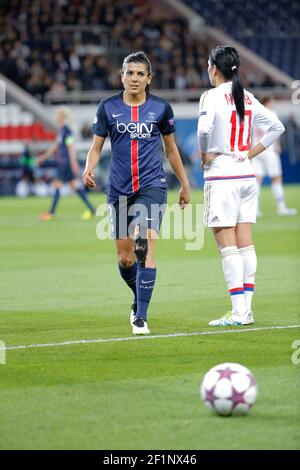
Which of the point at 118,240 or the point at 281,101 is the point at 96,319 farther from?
the point at 281,101

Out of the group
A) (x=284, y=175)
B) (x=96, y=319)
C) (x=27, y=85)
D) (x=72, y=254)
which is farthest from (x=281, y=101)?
(x=96, y=319)

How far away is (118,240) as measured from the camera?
9852 mm

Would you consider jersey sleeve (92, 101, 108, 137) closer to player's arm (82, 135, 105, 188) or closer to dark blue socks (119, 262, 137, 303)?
player's arm (82, 135, 105, 188)

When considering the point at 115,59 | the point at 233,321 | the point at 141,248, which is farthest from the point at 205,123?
the point at 115,59

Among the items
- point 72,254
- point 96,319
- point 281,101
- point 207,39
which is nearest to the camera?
point 96,319

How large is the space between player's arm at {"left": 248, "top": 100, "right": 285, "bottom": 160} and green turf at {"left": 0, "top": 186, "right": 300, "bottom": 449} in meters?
1.63

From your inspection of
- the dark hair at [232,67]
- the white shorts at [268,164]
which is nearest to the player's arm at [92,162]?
the dark hair at [232,67]

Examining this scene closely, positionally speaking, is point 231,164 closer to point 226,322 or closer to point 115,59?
point 226,322

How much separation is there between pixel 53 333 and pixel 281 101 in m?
34.6

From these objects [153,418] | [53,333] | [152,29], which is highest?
[152,29]

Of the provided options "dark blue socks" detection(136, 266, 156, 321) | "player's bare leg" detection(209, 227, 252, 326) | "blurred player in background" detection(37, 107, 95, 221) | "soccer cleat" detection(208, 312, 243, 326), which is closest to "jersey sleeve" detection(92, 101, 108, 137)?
"dark blue socks" detection(136, 266, 156, 321)

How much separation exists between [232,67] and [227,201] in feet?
3.96

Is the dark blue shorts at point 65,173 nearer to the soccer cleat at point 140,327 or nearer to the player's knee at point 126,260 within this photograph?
the player's knee at point 126,260

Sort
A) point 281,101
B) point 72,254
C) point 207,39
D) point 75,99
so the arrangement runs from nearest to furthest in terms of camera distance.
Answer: point 72,254 < point 75,99 < point 281,101 < point 207,39
